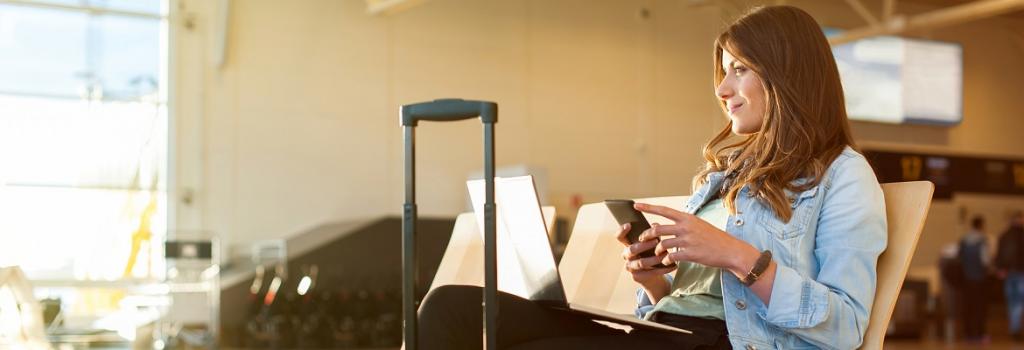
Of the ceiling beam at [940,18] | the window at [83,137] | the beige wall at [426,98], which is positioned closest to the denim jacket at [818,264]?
the ceiling beam at [940,18]

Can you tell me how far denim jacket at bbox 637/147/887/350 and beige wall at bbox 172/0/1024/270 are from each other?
29.0 ft

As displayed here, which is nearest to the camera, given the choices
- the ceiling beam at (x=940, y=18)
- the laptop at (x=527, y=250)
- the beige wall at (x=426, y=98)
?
the laptop at (x=527, y=250)

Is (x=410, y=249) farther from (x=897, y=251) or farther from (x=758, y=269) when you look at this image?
(x=897, y=251)

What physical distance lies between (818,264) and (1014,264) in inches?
385

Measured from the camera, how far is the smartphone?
66.5 inches

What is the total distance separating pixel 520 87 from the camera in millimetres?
11383

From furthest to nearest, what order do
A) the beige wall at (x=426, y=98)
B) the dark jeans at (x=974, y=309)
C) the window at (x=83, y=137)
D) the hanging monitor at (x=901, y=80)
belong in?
the hanging monitor at (x=901, y=80) < the dark jeans at (x=974, y=309) < the beige wall at (x=426, y=98) < the window at (x=83, y=137)

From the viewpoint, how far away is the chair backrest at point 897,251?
1.66 m

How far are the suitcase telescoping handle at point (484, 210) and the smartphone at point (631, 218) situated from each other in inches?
8.3

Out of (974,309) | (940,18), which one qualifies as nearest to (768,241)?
(940,18)

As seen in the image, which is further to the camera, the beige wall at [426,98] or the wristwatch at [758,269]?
the beige wall at [426,98]

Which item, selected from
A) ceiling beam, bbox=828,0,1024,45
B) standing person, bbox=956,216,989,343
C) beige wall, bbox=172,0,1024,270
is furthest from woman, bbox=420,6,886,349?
standing person, bbox=956,216,989,343

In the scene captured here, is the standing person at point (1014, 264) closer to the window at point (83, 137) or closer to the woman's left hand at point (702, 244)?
the window at point (83, 137)

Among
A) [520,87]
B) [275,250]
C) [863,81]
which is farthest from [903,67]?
[275,250]
